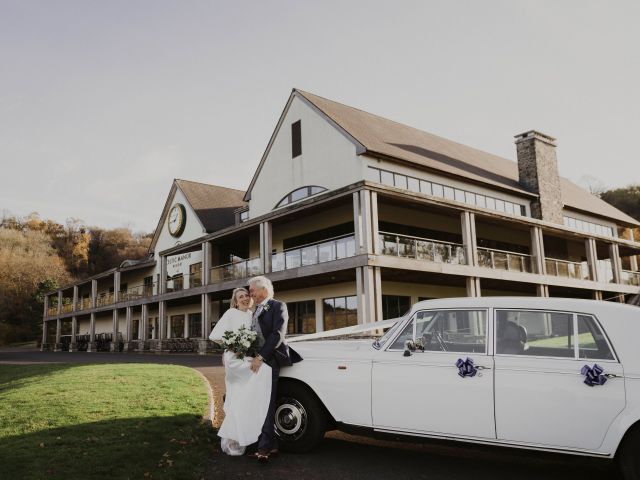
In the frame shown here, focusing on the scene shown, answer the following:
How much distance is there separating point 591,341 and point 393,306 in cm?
1960

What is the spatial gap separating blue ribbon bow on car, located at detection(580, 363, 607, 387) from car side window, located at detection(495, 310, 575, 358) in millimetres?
200

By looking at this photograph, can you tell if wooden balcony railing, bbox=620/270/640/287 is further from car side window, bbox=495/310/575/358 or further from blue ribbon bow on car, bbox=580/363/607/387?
blue ribbon bow on car, bbox=580/363/607/387

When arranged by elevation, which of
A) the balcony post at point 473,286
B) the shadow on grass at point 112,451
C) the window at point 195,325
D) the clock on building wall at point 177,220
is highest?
the clock on building wall at point 177,220

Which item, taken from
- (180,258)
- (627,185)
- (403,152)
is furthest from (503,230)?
(627,185)

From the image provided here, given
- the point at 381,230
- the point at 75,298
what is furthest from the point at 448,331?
the point at 75,298

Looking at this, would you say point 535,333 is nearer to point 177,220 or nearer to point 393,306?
point 393,306

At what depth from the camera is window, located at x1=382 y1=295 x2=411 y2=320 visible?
23984 mm

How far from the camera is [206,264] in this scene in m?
28.5

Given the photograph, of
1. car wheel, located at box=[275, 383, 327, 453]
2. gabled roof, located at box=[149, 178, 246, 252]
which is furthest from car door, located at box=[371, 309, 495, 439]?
gabled roof, located at box=[149, 178, 246, 252]

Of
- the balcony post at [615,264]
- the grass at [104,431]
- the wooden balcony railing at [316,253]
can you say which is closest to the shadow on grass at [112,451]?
the grass at [104,431]

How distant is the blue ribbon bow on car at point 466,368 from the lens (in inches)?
199

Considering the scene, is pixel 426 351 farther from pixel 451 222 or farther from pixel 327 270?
pixel 451 222

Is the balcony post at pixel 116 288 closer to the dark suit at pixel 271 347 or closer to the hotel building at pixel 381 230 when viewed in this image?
the hotel building at pixel 381 230

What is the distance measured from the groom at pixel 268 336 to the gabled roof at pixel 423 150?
17221 millimetres
